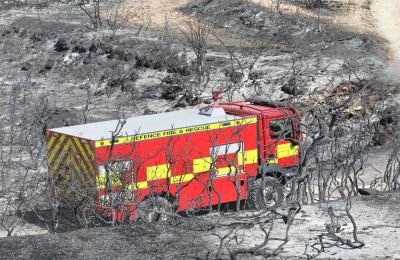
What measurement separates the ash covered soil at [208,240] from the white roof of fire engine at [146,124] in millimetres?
2820

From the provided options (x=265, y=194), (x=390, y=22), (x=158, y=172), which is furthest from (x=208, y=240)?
(x=390, y=22)

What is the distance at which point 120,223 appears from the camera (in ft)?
60.4

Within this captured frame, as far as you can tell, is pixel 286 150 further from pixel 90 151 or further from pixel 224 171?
pixel 90 151

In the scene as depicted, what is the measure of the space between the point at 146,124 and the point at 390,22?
20.0 meters

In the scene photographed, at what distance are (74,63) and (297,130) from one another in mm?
17147

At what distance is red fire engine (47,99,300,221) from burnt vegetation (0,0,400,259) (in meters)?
0.16

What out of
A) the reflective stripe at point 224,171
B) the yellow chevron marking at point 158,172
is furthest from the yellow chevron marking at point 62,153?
the reflective stripe at point 224,171

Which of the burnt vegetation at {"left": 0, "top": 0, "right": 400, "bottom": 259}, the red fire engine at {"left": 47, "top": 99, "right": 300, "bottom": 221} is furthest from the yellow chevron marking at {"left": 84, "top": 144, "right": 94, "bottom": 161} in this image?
the burnt vegetation at {"left": 0, "top": 0, "right": 400, "bottom": 259}

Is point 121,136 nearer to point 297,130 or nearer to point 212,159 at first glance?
point 212,159

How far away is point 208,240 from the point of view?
16328mm

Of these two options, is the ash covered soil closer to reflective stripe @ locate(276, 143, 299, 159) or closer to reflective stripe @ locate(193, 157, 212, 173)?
reflective stripe @ locate(193, 157, 212, 173)

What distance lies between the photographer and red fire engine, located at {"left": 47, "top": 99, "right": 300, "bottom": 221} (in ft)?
61.9

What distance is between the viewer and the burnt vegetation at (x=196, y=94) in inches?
673

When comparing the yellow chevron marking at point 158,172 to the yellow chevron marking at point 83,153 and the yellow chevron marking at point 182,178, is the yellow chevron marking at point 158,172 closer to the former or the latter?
the yellow chevron marking at point 182,178
